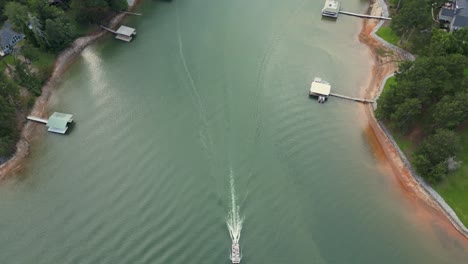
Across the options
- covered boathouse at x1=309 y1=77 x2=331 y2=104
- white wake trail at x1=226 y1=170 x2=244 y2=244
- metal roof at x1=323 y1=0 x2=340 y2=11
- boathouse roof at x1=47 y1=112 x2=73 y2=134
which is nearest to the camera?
white wake trail at x1=226 y1=170 x2=244 y2=244

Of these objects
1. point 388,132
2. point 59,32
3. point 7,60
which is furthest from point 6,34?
point 388,132

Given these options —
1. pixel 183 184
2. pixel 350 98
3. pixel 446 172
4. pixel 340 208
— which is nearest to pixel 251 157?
pixel 183 184

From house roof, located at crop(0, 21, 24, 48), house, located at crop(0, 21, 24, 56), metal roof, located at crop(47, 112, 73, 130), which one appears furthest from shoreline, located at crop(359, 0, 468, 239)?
house roof, located at crop(0, 21, 24, 48)

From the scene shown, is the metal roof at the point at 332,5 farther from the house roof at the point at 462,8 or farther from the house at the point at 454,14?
the house roof at the point at 462,8

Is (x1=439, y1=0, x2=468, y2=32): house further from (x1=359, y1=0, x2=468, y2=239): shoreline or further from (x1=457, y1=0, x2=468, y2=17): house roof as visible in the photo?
(x1=359, y1=0, x2=468, y2=239): shoreline

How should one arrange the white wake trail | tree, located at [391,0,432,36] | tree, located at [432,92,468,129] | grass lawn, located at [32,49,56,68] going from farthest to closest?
grass lawn, located at [32,49,56,68]
tree, located at [391,0,432,36]
tree, located at [432,92,468,129]
the white wake trail
